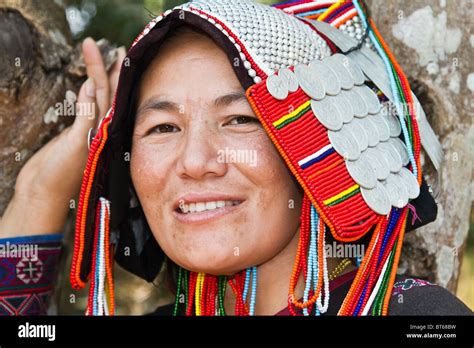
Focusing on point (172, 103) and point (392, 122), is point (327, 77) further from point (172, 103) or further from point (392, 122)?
point (172, 103)

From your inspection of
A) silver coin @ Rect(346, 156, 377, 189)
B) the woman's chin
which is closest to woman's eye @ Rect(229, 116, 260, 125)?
silver coin @ Rect(346, 156, 377, 189)

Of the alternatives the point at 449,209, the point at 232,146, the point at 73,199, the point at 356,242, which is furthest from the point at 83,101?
the point at 449,209

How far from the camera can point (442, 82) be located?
2.95 meters

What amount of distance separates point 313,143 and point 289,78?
22 centimetres

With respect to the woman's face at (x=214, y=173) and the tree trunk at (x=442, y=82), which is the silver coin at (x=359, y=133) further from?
the tree trunk at (x=442, y=82)

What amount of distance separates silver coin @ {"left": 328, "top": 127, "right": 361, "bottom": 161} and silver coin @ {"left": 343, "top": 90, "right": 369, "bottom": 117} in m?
0.10

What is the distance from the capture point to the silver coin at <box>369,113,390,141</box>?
2.42 m

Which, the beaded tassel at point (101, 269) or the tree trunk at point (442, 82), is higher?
the tree trunk at point (442, 82)

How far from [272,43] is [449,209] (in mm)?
1109

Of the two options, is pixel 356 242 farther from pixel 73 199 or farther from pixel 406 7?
pixel 73 199

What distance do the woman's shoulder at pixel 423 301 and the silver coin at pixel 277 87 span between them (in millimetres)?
723

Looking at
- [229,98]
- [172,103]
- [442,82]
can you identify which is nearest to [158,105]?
[172,103]

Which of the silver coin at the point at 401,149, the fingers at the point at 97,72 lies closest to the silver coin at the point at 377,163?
the silver coin at the point at 401,149

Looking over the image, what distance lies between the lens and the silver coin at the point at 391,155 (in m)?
2.37
